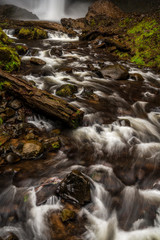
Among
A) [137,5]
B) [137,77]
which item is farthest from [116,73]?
[137,5]

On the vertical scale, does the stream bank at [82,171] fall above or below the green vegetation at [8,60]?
below

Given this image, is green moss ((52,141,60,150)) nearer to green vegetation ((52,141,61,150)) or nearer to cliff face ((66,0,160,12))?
green vegetation ((52,141,61,150))

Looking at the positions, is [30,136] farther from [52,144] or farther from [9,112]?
[9,112]

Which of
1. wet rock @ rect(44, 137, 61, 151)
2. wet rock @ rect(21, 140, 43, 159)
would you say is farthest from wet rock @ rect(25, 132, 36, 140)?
wet rock @ rect(44, 137, 61, 151)

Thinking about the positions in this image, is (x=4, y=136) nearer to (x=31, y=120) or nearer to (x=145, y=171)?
(x=31, y=120)

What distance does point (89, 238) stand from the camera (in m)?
2.62

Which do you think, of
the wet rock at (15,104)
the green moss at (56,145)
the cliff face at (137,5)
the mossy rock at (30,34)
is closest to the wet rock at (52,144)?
the green moss at (56,145)

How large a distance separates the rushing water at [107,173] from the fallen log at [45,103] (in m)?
0.39

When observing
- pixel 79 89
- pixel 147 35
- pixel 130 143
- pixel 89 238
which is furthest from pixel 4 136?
pixel 147 35

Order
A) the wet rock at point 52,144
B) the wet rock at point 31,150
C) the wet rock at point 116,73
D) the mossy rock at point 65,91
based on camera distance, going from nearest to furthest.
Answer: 1. the wet rock at point 31,150
2. the wet rock at point 52,144
3. the mossy rock at point 65,91
4. the wet rock at point 116,73

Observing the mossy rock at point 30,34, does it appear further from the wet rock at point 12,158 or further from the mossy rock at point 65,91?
the wet rock at point 12,158

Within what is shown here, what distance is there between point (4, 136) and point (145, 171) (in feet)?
12.6

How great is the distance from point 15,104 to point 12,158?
2.12 metres

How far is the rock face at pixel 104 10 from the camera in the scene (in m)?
30.3
